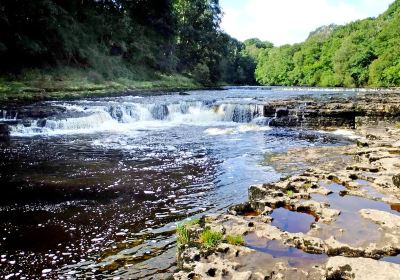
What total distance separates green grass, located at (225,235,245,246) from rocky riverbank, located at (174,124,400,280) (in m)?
0.01

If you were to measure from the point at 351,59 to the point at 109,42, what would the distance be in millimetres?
45706

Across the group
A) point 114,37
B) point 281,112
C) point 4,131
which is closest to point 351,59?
point 114,37

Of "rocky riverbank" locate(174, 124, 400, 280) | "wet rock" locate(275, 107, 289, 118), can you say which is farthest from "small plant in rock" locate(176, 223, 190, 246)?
"wet rock" locate(275, 107, 289, 118)

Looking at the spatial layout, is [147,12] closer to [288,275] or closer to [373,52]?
[373,52]

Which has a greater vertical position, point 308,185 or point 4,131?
point 308,185

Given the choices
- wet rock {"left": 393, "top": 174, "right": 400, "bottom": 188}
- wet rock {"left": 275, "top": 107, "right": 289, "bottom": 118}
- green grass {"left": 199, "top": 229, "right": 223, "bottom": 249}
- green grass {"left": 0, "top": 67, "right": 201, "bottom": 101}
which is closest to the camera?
green grass {"left": 199, "top": 229, "right": 223, "bottom": 249}

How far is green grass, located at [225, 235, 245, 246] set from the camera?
498 cm

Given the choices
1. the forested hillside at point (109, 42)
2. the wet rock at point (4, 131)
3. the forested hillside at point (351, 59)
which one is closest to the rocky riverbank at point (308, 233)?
the wet rock at point (4, 131)

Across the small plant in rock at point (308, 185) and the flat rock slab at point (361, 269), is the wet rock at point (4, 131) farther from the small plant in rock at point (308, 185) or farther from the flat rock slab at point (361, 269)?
the flat rock slab at point (361, 269)

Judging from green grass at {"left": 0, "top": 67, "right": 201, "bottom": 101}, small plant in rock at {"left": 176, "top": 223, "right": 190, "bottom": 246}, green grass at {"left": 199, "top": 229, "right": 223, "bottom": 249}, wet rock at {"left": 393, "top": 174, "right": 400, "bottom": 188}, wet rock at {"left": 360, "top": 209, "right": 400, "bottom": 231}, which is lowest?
small plant in rock at {"left": 176, "top": 223, "right": 190, "bottom": 246}

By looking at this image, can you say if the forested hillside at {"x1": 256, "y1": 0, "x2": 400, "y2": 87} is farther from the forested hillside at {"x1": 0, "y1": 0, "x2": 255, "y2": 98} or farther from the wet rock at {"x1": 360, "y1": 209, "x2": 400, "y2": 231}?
the wet rock at {"x1": 360, "y1": 209, "x2": 400, "y2": 231}

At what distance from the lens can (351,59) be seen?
71.7 m

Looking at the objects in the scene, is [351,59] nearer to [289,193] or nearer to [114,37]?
[114,37]

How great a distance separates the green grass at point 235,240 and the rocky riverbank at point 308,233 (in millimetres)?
13
